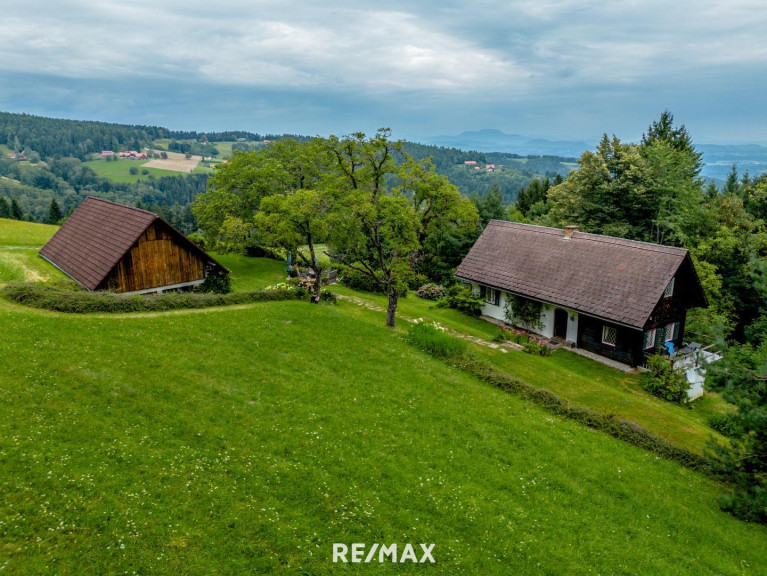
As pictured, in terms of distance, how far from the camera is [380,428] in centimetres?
1512

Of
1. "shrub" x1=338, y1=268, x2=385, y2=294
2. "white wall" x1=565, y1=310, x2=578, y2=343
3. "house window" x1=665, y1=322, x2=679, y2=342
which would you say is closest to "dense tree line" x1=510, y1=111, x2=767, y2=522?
"house window" x1=665, y1=322, x2=679, y2=342

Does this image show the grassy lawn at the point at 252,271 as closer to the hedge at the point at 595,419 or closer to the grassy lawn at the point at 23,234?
the grassy lawn at the point at 23,234

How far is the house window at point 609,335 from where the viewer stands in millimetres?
29016

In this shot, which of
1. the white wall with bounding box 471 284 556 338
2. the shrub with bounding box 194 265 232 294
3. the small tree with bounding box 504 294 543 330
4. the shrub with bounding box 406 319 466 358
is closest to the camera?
the shrub with bounding box 406 319 466 358

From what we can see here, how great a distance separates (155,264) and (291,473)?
20856 mm

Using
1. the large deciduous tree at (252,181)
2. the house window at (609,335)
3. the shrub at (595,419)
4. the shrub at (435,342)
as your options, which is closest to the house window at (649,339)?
the house window at (609,335)

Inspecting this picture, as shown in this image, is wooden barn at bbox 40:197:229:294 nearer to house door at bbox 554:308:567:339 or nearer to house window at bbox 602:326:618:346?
house door at bbox 554:308:567:339

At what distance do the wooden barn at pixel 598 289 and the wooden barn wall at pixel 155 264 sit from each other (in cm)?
2120

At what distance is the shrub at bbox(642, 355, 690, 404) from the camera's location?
2516cm

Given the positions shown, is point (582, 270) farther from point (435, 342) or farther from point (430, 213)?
point (430, 213)

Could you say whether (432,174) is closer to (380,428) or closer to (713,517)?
(380,428)

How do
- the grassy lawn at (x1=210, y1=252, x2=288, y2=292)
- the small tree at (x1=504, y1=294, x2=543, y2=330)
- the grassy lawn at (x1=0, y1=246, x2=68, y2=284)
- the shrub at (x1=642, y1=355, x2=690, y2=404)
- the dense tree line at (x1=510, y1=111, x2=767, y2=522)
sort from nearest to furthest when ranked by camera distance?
1. the shrub at (x1=642, y1=355, x2=690, y2=404)
2. the grassy lawn at (x1=0, y1=246, x2=68, y2=284)
3. the small tree at (x1=504, y1=294, x2=543, y2=330)
4. the dense tree line at (x1=510, y1=111, x2=767, y2=522)
5. the grassy lawn at (x1=210, y1=252, x2=288, y2=292)

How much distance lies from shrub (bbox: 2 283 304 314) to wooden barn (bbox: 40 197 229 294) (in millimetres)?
2410

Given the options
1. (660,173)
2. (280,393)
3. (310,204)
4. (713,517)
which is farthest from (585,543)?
(660,173)
